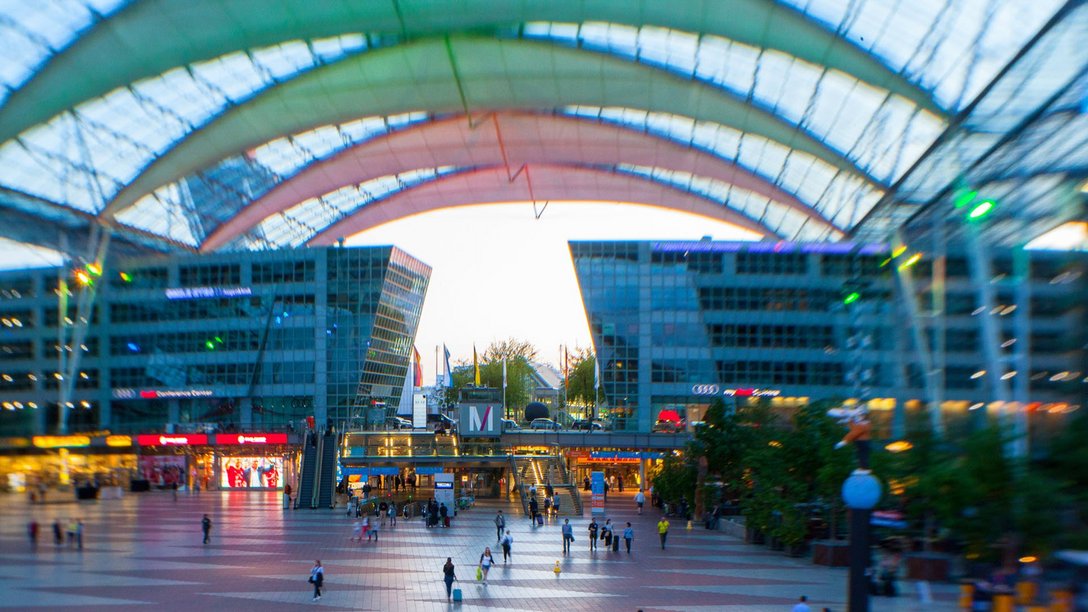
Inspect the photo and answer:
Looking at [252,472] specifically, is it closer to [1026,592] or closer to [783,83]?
[783,83]

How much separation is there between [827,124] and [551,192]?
106 ft

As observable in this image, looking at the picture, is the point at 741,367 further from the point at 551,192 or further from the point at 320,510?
the point at 320,510

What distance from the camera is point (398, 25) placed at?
49656mm

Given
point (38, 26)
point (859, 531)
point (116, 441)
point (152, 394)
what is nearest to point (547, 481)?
point (116, 441)

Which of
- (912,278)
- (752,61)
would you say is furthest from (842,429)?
(752,61)

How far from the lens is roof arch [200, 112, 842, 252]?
67.2 metres

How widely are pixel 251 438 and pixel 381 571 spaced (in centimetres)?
4472

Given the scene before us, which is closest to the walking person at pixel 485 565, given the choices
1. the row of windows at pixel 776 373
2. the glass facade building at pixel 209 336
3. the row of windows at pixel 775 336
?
the row of windows at pixel 776 373

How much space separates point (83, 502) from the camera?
6094cm

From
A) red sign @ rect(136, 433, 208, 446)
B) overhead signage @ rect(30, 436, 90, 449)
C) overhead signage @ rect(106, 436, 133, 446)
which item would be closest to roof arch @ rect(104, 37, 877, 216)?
red sign @ rect(136, 433, 208, 446)

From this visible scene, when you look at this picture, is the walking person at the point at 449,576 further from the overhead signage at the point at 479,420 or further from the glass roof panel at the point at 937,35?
the overhead signage at the point at 479,420

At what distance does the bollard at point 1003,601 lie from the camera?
18328 millimetres

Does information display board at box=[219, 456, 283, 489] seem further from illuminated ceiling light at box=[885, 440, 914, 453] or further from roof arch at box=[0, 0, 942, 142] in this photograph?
illuminated ceiling light at box=[885, 440, 914, 453]

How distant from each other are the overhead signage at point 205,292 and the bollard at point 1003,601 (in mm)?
72731
